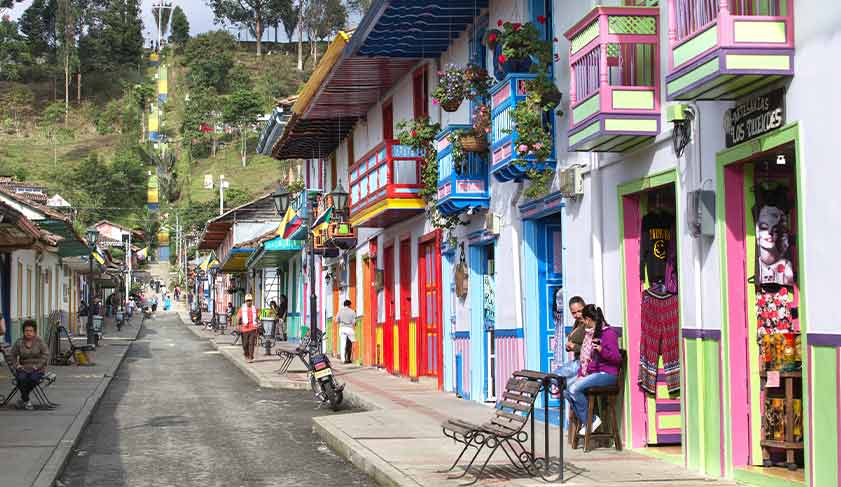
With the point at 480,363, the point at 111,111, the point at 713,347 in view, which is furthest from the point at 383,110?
the point at 111,111

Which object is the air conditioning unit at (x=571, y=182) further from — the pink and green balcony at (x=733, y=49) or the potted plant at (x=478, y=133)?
the pink and green balcony at (x=733, y=49)

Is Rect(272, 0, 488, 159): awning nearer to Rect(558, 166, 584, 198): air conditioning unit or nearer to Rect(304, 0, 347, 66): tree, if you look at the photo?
Rect(558, 166, 584, 198): air conditioning unit

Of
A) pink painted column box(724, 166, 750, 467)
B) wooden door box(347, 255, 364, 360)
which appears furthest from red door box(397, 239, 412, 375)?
pink painted column box(724, 166, 750, 467)

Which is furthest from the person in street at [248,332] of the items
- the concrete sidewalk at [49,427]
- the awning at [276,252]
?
the awning at [276,252]

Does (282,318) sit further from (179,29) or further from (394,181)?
(179,29)

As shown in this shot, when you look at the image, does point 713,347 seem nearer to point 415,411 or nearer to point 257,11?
point 415,411

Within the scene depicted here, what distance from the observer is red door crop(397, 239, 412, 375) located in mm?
23500

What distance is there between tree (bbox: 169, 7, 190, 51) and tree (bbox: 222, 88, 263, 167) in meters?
63.3

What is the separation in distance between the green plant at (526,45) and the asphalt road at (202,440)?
5.15 metres

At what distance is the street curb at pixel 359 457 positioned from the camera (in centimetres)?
1047

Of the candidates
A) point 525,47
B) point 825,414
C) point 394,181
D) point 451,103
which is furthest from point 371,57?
point 825,414

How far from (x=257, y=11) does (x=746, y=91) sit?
152599mm

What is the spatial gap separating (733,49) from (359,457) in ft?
18.4

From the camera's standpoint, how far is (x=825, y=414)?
26.9 feet
